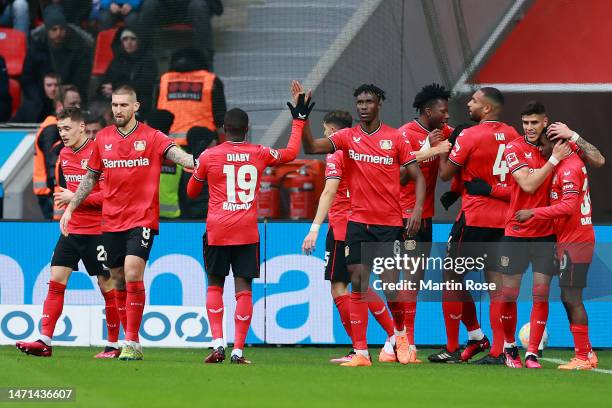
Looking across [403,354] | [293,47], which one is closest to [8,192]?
[293,47]

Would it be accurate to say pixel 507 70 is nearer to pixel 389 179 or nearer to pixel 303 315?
pixel 303 315

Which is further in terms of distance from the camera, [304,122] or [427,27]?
[427,27]

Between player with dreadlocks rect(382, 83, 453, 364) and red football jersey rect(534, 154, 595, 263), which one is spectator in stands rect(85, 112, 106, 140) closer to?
player with dreadlocks rect(382, 83, 453, 364)

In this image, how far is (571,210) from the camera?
1120 cm

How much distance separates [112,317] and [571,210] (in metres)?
4.25

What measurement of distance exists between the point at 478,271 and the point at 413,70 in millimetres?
4821

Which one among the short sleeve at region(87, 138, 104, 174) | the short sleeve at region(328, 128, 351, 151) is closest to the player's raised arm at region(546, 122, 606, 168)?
the short sleeve at region(328, 128, 351, 151)

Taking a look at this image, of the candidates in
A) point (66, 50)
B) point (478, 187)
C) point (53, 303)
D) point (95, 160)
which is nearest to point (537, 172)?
point (478, 187)

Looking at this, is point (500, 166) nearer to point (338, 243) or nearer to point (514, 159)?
point (514, 159)

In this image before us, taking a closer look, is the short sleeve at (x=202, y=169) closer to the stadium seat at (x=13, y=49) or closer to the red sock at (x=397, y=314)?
the red sock at (x=397, y=314)

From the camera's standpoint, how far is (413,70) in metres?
16.7

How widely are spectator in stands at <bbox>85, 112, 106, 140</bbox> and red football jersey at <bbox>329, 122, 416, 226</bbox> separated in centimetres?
369

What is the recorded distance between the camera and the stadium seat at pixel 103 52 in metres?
18.4

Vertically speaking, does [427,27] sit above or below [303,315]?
above
